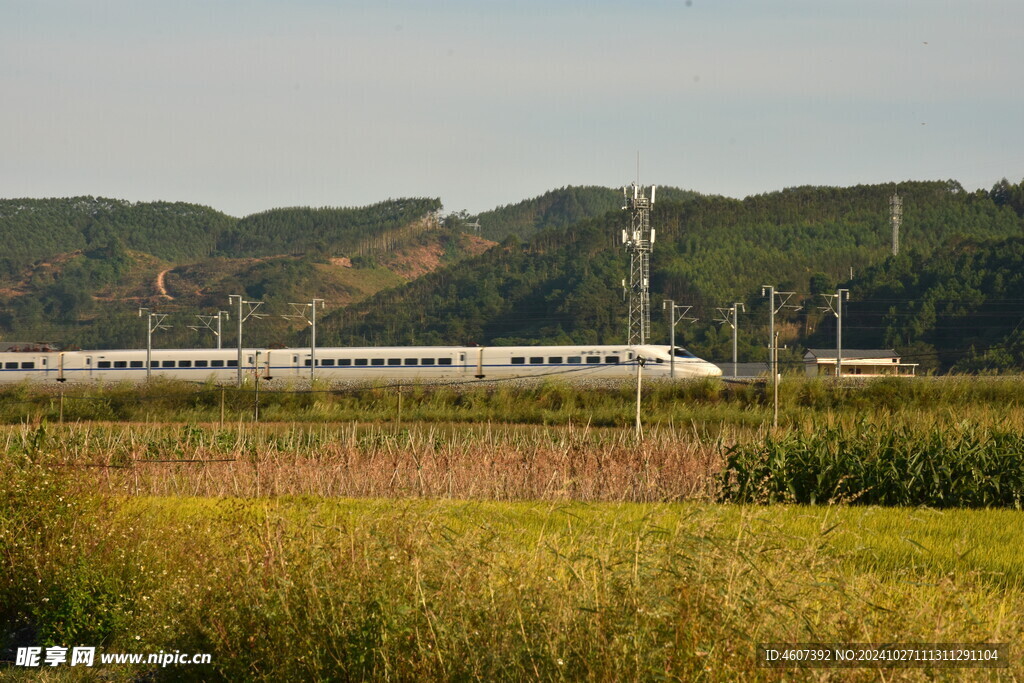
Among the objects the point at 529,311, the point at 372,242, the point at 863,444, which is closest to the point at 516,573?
the point at 863,444

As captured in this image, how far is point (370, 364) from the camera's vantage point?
50.4 m

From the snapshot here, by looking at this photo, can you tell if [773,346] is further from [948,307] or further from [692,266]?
[692,266]

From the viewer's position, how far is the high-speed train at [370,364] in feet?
157

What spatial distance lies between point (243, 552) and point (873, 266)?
303 feet

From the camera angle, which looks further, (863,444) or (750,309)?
(750,309)

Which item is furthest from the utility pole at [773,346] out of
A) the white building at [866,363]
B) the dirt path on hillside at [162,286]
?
the dirt path on hillside at [162,286]

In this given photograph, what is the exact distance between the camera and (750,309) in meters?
98.2

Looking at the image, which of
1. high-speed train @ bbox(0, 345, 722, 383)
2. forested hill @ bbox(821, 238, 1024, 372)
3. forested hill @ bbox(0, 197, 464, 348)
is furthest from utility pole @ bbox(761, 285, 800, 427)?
forested hill @ bbox(0, 197, 464, 348)

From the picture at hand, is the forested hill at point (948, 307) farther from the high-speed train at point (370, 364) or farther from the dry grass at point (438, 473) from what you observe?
the dry grass at point (438, 473)

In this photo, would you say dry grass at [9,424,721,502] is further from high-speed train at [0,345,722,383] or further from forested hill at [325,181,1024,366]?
forested hill at [325,181,1024,366]

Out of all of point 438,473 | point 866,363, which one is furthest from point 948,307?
point 438,473

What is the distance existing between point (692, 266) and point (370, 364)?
6179cm

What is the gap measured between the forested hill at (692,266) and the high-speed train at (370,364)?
122ft

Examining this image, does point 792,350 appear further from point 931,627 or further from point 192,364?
point 931,627
